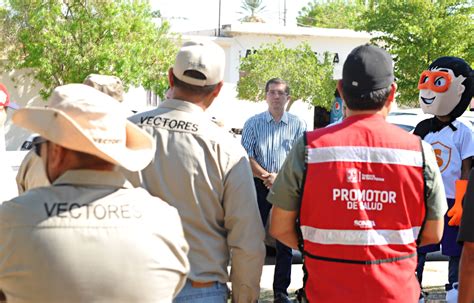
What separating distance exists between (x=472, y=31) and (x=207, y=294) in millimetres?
34345

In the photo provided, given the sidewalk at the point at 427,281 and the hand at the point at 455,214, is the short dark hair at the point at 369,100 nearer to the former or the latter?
the hand at the point at 455,214

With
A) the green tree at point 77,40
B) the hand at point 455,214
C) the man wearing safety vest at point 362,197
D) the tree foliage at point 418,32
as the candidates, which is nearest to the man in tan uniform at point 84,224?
the man wearing safety vest at point 362,197

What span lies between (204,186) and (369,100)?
2.77 feet

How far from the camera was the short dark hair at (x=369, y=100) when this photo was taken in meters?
3.40

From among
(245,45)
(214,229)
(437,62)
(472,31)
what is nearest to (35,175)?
(214,229)

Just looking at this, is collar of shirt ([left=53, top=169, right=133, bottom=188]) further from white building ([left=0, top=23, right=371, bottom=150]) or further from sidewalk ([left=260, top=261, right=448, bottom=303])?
white building ([left=0, top=23, right=371, bottom=150])

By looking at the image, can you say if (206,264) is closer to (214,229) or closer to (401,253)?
(214,229)

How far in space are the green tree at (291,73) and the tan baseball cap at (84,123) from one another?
3674cm

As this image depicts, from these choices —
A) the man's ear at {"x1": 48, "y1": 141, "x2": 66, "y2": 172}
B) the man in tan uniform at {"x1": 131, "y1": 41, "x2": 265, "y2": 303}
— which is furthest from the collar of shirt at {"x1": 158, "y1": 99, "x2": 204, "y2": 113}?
the man's ear at {"x1": 48, "y1": 141, "x2": 66, "y2": 172}

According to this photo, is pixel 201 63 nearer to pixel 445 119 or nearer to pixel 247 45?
pixel 445 119

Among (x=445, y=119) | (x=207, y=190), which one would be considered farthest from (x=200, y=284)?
(x=445, y=119)

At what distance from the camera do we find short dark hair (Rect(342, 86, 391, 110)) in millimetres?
3398

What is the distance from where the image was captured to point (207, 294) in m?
3.61

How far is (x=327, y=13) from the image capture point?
290ft
